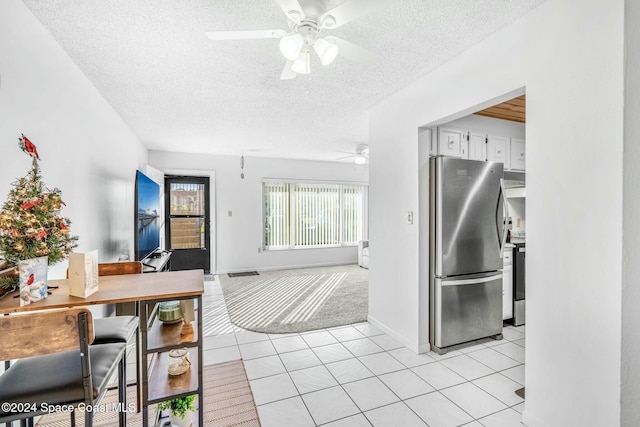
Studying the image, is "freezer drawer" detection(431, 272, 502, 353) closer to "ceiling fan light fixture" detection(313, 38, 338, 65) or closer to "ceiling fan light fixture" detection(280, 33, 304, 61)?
"ceiling fan light fixture" detection(313, 38, 338, 65)

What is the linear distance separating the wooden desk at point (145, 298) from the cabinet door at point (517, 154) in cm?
338

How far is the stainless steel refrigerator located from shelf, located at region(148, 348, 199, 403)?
2.08 metres

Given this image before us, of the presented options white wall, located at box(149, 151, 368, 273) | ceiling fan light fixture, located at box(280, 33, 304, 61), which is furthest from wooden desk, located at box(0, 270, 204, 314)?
white wall, located at box(149, 151, 368, 273)

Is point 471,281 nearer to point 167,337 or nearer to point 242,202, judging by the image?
point 167,337

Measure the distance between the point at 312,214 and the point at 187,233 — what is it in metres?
2.63

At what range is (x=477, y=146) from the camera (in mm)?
3121

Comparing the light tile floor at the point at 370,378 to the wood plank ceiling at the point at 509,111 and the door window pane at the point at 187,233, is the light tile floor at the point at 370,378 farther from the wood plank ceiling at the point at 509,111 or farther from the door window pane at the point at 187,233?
the door window pane at the point at 187,233

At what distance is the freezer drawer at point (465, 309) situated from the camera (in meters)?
2.80

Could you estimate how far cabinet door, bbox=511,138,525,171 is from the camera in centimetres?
339

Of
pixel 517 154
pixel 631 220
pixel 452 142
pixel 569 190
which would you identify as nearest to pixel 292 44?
pixel 631 220

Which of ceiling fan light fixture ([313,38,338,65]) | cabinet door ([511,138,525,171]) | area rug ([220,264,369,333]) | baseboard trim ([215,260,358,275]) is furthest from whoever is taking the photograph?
baseboard trim ([215,260,358,275])

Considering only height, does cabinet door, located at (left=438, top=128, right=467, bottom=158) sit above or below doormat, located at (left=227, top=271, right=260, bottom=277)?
above

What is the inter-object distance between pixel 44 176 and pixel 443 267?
3.00 metres

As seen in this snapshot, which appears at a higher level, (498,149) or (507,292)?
(498,149)
